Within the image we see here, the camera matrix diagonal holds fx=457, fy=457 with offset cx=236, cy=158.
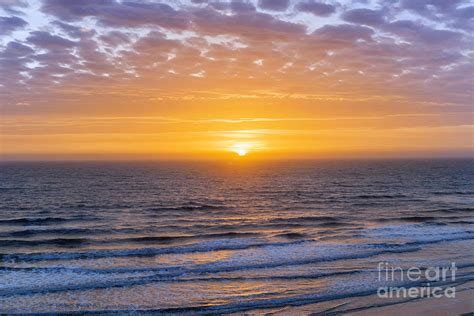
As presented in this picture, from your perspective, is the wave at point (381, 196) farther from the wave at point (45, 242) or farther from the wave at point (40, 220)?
the wave at point (45, 242)

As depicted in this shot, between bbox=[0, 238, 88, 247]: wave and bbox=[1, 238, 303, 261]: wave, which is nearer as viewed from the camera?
bbox=[1, 238, 303, 261]: wave

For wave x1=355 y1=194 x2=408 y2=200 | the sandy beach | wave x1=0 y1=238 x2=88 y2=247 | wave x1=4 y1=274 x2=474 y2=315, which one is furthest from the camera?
wave x1=355 y1=194 x2=408 y2=200

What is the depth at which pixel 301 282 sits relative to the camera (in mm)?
16719

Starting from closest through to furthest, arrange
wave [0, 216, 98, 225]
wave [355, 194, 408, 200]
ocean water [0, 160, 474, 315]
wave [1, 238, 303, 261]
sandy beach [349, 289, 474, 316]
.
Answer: sandy beach [349, 289, 474, 316], ocean water [0, 160, 474, 315], wave [1, 238, 303, 261], wave [0, 216, 98, 225], wave [355, 194, 408, 200]

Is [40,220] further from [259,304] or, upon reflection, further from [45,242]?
[259,304]

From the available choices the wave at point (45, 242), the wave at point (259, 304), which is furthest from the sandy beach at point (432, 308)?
the wave at point (45, 242)

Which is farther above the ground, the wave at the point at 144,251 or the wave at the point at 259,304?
the wave at the point at 144,251

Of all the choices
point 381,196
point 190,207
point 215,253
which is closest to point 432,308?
point 215,253

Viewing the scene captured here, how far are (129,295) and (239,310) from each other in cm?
401
